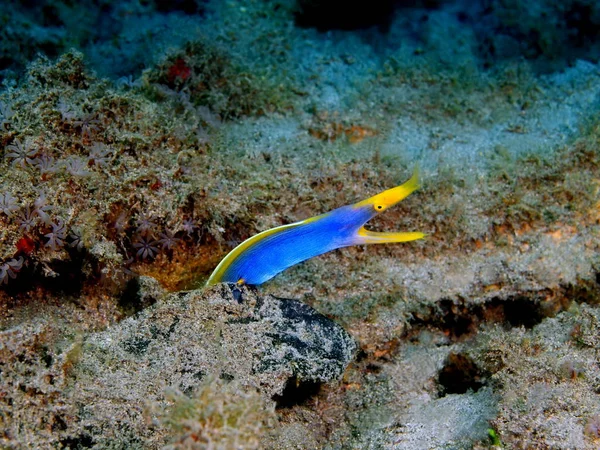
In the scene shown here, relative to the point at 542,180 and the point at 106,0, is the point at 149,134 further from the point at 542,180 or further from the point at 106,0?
the point at 106,0

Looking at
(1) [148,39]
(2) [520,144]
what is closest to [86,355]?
(2) [520,144]

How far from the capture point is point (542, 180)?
3.05 metres

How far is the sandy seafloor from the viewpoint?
1.85 meters

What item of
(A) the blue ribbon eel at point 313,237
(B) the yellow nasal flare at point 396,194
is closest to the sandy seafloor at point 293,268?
(A) the blue ribbon eel at point 313,237

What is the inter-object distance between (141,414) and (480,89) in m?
3.97

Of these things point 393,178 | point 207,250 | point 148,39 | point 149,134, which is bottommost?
point 207,250

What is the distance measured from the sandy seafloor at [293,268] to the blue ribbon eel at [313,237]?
0.17 meters

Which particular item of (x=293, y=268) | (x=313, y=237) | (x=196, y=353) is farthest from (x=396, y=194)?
(x=196, y=353)

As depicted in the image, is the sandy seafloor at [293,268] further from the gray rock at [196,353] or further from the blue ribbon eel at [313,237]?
the blue ribbon eel at [313,237]

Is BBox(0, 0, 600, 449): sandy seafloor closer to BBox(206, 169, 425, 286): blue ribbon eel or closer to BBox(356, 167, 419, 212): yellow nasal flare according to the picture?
BBox(206, 169, 425, 286): blue ribbon eel

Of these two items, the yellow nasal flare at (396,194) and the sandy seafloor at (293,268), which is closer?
the sandy seafloor at (293,268)

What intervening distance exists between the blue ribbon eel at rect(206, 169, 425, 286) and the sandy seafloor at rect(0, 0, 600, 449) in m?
0.17

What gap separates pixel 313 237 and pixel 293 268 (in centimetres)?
65

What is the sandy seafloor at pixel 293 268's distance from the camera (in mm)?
1852
